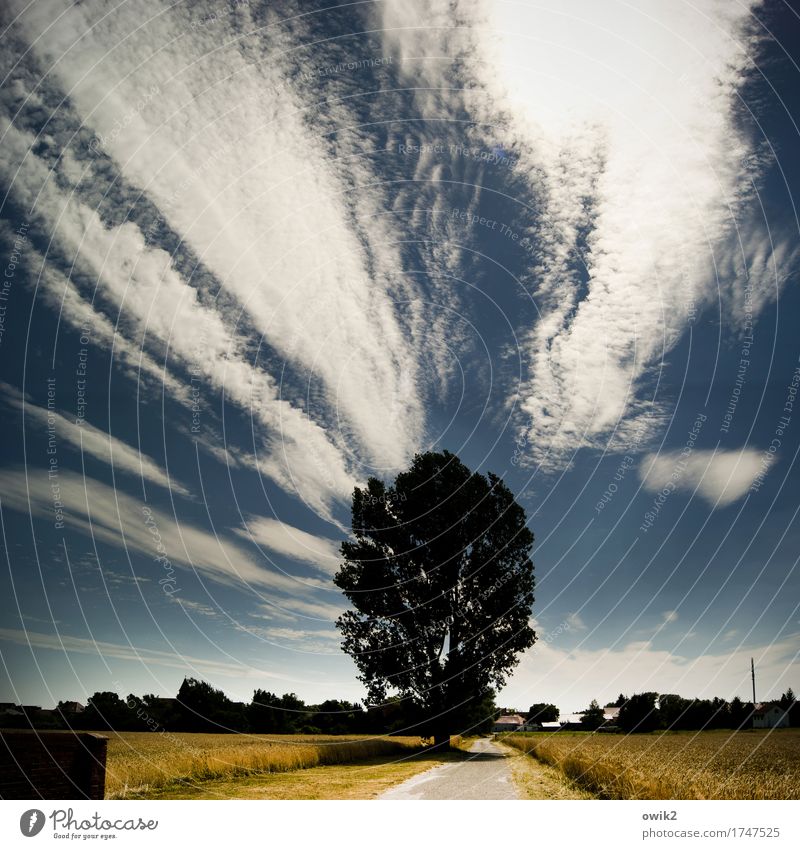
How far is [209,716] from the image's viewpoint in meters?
12.8

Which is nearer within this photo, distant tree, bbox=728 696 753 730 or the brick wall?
the brick wall

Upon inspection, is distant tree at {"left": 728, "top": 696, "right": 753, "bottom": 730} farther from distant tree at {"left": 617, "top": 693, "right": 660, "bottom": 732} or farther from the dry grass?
the dry grass

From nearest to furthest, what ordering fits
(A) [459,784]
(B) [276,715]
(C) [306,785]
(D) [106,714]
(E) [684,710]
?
(D) [106,714] → (A) [459,784] → (C) [306,785] → (E) [684,710] → (B) [276,715]

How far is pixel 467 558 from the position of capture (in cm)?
2056

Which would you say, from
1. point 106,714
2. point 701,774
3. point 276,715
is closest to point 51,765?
point 106,714

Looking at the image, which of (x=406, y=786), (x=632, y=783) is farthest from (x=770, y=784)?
(x=406, y=786)

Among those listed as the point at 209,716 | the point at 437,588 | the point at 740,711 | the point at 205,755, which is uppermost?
the point at 437,588

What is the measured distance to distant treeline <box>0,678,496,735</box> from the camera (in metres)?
9.55

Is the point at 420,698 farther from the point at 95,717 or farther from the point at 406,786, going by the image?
the point at 95,717

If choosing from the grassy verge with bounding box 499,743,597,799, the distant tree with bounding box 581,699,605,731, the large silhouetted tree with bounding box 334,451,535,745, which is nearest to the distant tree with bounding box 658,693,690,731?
the distant tree with bounding box 581,699,605,731

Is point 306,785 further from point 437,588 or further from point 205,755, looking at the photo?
point 437,588

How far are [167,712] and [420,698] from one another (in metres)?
9.92

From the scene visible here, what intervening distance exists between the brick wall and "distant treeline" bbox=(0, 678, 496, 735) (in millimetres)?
822

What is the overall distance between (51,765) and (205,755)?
6.00 meters
